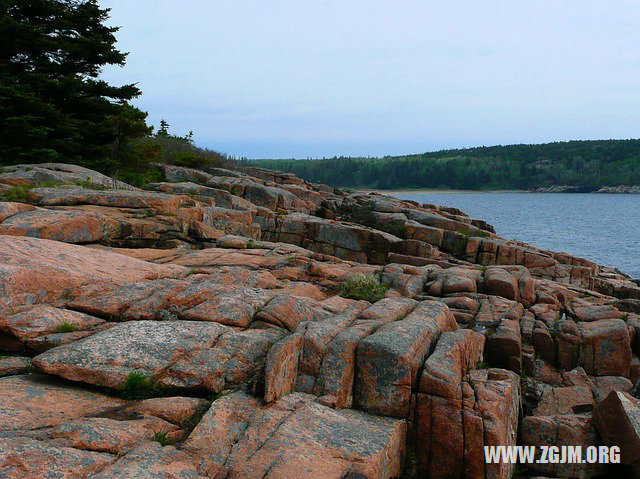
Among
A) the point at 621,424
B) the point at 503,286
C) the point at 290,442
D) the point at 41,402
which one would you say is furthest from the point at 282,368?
the point at 503,286

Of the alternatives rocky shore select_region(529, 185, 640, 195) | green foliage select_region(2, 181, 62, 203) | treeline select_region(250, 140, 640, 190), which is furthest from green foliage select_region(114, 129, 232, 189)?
rocky shore select_region(529, 185, 640, 195)

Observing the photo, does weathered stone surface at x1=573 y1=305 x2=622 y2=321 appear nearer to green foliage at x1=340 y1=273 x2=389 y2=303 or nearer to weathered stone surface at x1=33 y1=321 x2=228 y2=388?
green foliage at x1=340 y1=273 x2=389 y2=303

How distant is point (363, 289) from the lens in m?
14.8

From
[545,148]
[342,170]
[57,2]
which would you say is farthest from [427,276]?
[545,148]

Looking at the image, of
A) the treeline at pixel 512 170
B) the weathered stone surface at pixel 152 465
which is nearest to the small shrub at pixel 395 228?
the weathered stone surface at pixel 152 465

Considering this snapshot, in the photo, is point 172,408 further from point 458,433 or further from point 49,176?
point 49,176

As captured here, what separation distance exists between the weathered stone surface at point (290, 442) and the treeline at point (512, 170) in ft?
538

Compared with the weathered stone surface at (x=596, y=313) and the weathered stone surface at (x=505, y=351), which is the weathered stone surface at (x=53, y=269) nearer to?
the weathered stone surface at (x=505, y=351)

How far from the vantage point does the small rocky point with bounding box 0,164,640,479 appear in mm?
6332

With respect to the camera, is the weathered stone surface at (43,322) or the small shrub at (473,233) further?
the small shrub at (473,233)

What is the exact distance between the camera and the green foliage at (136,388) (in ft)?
24.2

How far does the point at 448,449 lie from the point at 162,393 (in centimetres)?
526

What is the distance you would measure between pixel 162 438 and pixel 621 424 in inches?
336

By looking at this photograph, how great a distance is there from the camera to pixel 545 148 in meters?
184
